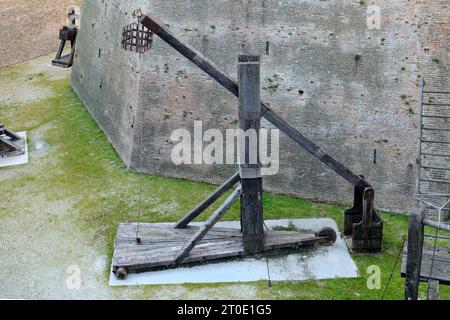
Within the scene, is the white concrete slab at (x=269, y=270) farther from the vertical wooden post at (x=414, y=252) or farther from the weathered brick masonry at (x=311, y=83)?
the vertical wooden post at (x=414, y=252)

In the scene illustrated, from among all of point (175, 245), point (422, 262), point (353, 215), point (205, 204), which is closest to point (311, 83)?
point (353, 215)

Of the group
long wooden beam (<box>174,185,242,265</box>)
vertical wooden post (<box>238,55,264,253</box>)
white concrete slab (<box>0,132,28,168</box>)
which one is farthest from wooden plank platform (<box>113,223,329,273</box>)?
white concrete slab (<box>0,132,28,168</box>)

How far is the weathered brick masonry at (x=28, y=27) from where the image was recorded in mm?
25016

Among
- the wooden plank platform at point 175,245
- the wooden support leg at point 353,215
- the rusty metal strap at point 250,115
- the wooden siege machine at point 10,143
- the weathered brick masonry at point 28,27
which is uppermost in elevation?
the weathered brick masonry at point 28,27

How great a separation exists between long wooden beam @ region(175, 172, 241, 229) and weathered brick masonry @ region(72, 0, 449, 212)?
8.15ft

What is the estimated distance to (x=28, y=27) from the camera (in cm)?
2548

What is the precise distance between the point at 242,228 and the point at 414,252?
14.5 feet

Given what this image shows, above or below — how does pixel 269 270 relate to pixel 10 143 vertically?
below

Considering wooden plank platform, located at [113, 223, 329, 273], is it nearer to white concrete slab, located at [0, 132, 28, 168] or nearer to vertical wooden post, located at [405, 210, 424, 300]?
vertical wooden post, located at [405, 210, 424, 300]

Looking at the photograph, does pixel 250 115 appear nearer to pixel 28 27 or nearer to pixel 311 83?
pixel 311 83

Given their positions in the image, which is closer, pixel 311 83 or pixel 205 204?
pixel 205 204

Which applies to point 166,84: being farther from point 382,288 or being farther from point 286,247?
point 382,288

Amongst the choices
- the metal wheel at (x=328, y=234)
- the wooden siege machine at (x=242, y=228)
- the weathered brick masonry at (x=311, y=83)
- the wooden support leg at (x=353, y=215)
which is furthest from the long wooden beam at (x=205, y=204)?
the weathered brick masonry at (x=311, y=83)

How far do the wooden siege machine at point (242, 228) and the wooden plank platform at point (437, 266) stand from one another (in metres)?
2.98
